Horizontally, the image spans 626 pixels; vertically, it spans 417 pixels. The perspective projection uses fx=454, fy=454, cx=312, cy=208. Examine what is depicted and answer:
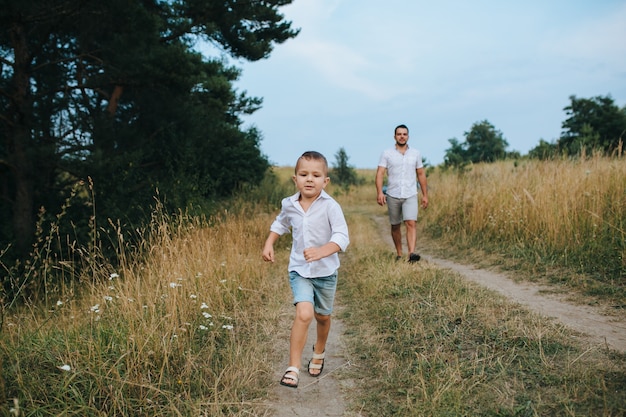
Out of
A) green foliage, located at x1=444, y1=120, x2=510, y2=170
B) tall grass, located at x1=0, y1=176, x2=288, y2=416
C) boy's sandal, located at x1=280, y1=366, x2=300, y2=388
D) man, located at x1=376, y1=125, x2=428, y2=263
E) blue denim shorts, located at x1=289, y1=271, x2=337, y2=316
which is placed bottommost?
boy's sandal, located at x1=280, y1=366, x2=300, y2=388

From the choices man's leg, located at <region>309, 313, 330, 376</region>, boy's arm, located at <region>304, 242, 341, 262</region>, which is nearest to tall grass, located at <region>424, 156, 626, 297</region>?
man's leg, located at <region>309, 313, 330, 376</region>

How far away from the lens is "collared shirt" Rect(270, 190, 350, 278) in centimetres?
346

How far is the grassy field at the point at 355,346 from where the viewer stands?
286 cm

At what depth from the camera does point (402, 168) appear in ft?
23.9

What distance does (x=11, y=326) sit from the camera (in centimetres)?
367

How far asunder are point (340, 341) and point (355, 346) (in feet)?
0.77

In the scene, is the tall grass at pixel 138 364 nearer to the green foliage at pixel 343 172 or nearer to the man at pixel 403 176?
the man at pixel 403 176

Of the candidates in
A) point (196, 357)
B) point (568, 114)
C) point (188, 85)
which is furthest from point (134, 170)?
point (568, 114)

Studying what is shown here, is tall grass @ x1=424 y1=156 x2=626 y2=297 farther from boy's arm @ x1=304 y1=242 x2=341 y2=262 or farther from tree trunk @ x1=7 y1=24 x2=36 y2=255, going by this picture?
tree trunk @ x1=7 y1=24 x2=36 y2=255

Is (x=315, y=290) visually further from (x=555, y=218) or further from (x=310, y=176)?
(x=555, y=218)

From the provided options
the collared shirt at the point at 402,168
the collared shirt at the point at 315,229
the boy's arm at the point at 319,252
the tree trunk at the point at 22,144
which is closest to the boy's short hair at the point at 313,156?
the collared shirt at the point at 315,229

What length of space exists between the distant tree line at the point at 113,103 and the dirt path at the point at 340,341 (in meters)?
5.48

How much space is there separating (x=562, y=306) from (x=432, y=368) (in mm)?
2360

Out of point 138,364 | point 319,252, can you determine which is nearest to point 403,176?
point 319,252
